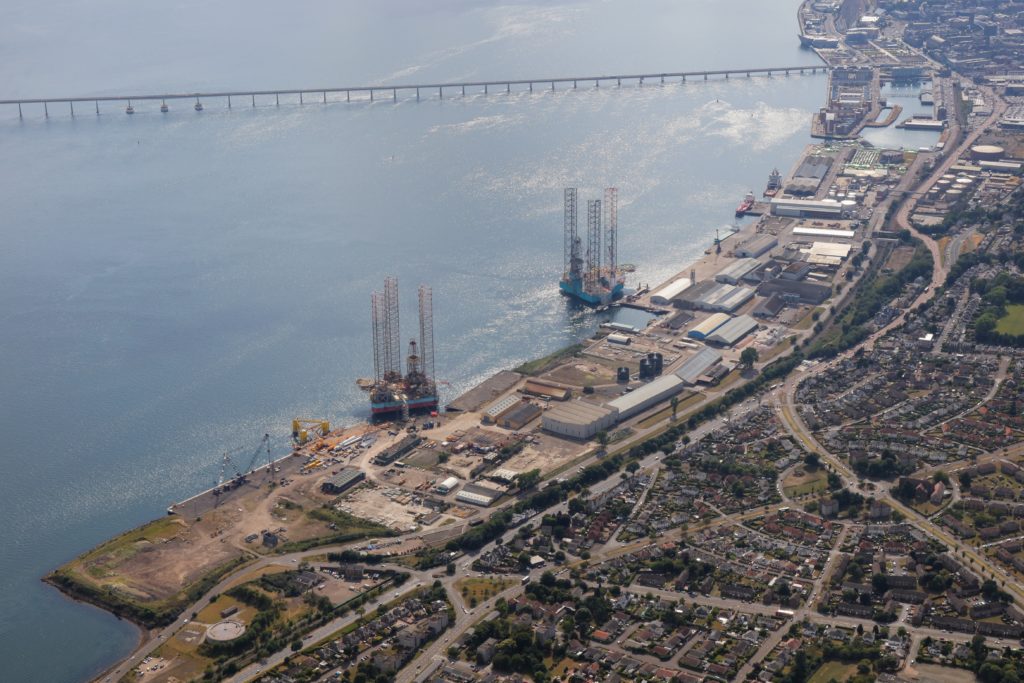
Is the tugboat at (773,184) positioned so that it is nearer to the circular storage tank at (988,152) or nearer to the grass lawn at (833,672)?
the circular storage tank at (988,152)

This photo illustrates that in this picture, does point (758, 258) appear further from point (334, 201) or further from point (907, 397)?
point (334, 201)

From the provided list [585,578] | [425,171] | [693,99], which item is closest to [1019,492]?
[585,578]

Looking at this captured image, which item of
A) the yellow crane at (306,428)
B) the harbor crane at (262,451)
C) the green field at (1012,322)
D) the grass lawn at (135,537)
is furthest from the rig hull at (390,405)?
the green field at (1012,322)

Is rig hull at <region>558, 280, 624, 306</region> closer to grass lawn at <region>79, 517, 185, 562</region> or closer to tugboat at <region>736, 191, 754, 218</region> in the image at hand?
tugboat at <region>736, 191, 754, 218</region>

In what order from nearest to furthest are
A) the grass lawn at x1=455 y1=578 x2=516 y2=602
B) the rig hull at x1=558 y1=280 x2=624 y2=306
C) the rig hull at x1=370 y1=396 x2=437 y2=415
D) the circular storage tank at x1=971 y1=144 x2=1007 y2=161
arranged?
1. the grass lawn at x1=455 y1=578 x2=516 y2=602
2. the rig hull at x1=370 y1=396 x2=437 y2=415
3. the rig hull at x1=558 y1=280 x2=624 y2=306
4. the circular storage tank at x1=971 y1=144 x2=1007 y2=161

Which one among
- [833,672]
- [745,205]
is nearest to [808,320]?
[745,205]

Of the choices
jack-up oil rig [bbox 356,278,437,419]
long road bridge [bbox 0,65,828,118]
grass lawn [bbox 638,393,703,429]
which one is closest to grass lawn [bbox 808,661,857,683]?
grass lawn [bbox 638,393,703,429]
